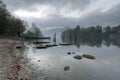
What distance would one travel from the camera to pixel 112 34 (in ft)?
635

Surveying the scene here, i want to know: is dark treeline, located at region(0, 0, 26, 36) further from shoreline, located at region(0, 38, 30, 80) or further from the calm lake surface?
shoreline, located at region(0, 38, 30, 80)

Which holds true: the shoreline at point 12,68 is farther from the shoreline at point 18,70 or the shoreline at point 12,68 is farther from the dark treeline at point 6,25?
the dark treeline at point 6,25

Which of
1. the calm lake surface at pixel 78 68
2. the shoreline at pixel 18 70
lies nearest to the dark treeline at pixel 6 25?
the calm lake surface at pixel 78 68

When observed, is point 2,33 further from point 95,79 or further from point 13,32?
point 95,79

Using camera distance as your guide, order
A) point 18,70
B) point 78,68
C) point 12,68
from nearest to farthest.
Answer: point 18,70 < point 12,68 < point 78,68

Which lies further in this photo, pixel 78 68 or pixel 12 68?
pixel 78 68

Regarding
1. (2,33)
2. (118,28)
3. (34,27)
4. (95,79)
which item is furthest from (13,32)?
(118,28)

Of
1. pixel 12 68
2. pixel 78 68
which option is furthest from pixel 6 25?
pixel 12 68

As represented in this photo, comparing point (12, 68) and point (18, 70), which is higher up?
point (12, 68)

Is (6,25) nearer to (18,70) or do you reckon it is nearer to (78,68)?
(78,68)

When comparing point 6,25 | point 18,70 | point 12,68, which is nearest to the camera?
point 18,70

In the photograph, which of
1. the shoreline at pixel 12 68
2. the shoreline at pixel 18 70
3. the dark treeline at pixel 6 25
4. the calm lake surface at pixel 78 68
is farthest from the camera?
the dark treeline at pixel 6 25

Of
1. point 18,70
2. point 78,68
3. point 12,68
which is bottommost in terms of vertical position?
point 78,68

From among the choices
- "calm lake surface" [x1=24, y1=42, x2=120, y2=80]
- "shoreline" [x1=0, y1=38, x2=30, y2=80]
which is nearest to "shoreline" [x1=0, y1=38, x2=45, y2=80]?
"shoreline" [x1=0, y1=38, x2=30, y2=80]
